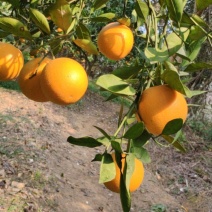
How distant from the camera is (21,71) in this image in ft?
2.02

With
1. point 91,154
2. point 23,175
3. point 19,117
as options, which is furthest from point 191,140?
point 23,175

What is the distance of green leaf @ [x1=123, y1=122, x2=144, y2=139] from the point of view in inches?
19.0

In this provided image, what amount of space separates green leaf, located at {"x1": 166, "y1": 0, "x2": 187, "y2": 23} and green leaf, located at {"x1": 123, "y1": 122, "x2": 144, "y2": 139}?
17 cm

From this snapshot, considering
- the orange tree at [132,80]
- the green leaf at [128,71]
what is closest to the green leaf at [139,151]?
the orange tree at [132,80]

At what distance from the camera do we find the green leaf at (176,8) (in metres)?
0.52

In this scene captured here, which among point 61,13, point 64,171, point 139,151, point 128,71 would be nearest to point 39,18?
point 61,13

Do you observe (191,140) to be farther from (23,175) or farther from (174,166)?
(23,175)

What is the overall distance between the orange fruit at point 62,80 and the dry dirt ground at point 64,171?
2037 millimetres

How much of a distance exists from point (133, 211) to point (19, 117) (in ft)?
5.83

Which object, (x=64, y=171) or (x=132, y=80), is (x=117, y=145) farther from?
(x=64, y=171)

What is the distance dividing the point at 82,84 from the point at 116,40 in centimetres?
11

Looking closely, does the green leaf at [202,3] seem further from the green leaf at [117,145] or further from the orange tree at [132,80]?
the green leaf at [117,145]

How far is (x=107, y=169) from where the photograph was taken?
478 mm

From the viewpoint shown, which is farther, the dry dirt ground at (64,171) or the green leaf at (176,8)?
the dry dirt ground at (64,171)
